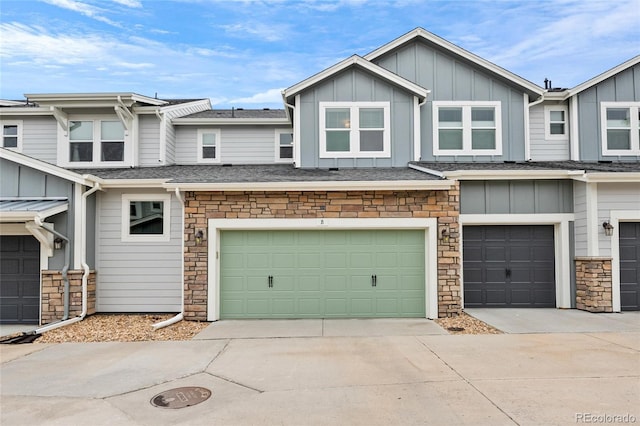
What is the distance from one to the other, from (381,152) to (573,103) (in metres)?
6.00

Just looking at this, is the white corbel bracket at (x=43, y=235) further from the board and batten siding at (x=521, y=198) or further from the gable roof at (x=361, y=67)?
the board and batten siding at (x=521, y=198)

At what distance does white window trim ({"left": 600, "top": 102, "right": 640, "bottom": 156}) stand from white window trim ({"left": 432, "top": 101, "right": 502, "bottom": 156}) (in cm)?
312

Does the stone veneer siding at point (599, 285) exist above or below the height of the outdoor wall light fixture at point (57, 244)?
below

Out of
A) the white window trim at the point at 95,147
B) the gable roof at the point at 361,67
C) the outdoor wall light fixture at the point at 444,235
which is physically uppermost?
the gable roof at the point at 361,67

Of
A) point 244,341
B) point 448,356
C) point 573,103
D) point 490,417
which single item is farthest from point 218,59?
point 490,417

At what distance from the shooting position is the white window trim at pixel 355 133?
442 inches

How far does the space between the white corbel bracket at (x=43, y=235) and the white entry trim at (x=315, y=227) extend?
3.49m

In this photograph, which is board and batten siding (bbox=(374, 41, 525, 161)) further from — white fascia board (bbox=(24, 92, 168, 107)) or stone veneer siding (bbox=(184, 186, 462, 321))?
white fascia board (bbox=(24, 92, 168, 107))

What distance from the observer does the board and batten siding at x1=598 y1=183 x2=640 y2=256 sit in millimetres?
9523

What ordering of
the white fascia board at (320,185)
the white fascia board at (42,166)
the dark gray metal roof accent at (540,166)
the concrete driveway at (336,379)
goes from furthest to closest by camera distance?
the dark gray metal roof accent at (540,166) < the white fascia board at (42,166) < the white fascia board at (320,185) < the concrete driveway at (336,379)

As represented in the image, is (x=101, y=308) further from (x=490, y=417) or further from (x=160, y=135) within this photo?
(x=490, y=417)

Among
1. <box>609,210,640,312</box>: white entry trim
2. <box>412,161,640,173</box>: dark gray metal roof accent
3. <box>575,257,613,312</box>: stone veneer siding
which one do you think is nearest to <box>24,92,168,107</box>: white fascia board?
<box>412,161,640,173</box>: dark gray metal roof accent

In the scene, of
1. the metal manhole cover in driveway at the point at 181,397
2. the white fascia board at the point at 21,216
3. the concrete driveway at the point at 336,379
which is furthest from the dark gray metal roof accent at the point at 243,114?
the metal manhole cover in driveway at the point at 181,397

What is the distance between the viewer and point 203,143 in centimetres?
1401
